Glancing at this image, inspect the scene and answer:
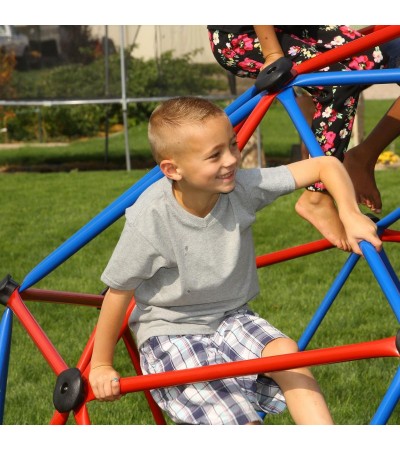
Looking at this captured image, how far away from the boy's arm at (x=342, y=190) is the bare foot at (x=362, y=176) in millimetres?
797

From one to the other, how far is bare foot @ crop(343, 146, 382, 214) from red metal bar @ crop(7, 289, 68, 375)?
45.0 inches

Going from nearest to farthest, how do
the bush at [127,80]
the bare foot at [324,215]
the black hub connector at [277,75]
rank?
the black hub connector at [277,75]
the bare foot at [324,215]
the bush at [127,80]

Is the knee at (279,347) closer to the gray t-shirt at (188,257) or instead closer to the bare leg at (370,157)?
the gray t-shirt at (188,257)

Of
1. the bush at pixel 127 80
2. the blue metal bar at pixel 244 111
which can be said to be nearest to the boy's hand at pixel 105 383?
the blue metal bar at pixel 244 111

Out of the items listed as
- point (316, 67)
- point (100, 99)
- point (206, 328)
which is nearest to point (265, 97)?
point (316, 67)

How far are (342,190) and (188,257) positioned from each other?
40 cm

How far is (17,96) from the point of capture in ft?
40.0

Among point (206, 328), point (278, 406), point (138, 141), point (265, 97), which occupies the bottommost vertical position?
point (138, 141)

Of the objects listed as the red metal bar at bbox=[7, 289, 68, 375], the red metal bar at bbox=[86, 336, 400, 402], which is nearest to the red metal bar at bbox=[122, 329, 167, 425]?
the red metal bar at bbox=[7, 289, 68, 375]

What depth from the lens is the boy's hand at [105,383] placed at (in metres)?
2.51

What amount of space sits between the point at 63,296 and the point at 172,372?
2.62 feet

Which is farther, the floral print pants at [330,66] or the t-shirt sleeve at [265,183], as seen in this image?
the floral print pants at [330,66]

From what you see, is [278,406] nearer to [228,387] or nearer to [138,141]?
[228,387]

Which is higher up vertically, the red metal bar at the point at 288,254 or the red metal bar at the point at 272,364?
the red metal bar at the point at 272,364
